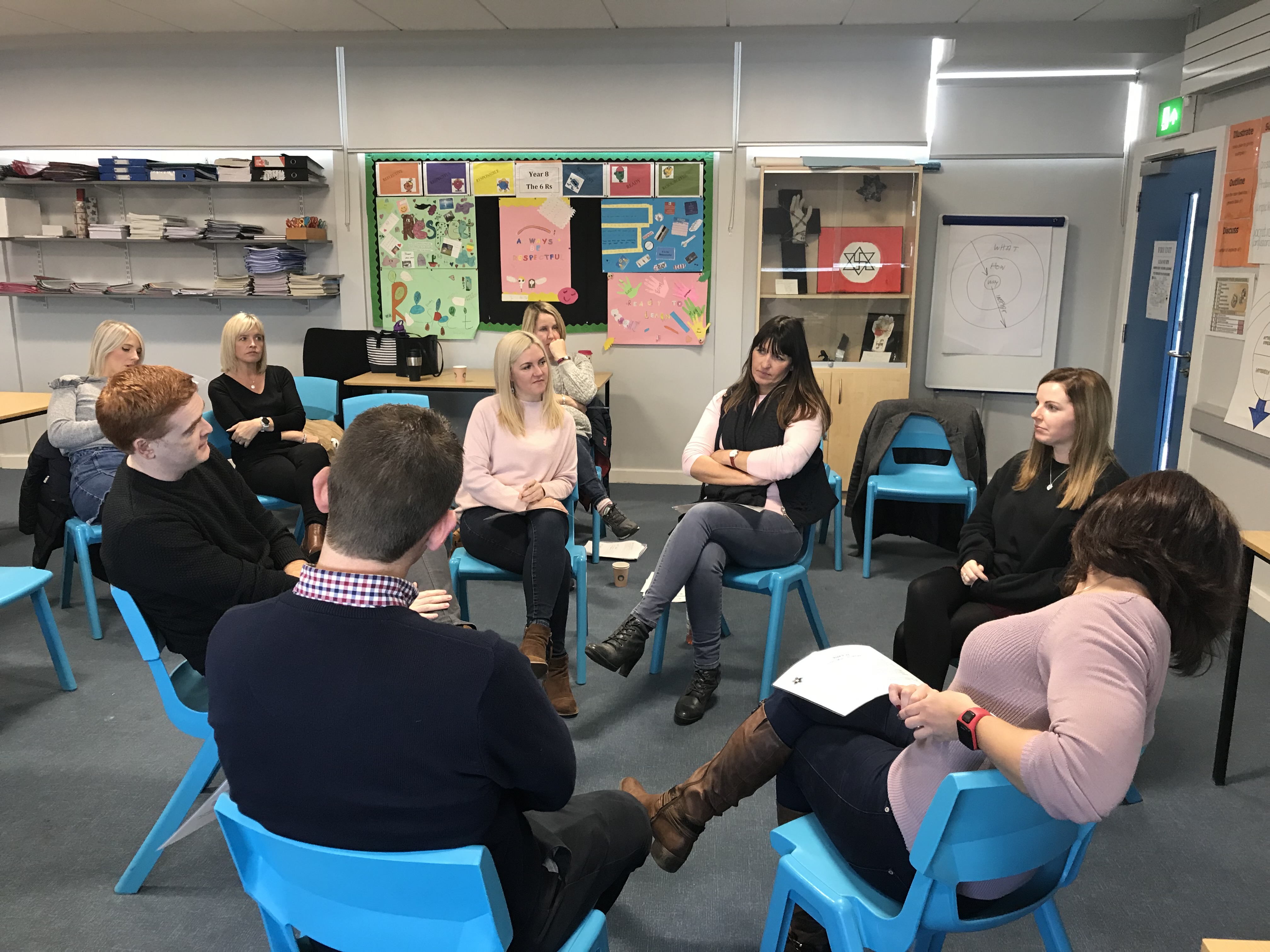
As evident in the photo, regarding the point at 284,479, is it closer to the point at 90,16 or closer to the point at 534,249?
the point at 534,249

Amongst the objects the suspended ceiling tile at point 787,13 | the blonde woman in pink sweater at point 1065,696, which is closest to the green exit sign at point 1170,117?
the suspended ceiling tile at point 787,13

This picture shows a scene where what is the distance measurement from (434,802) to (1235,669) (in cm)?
231

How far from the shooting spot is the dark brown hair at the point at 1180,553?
137cm

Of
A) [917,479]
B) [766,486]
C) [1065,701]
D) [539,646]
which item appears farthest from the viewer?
[917,479]

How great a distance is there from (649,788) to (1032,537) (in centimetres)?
130

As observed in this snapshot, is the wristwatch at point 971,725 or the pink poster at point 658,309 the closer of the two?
the wristwatch at point 971,725

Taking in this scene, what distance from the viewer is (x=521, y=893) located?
4.33 ft

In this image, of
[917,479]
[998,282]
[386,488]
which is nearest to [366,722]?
[386,488]

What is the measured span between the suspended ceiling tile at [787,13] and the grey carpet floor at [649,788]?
3.10 m

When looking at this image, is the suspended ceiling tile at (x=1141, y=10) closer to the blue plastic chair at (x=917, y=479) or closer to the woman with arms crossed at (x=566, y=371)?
the blue plastic chair at (x=917, y=479)

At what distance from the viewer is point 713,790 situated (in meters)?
1.88

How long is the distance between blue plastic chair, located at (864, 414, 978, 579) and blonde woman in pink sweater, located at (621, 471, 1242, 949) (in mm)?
2595

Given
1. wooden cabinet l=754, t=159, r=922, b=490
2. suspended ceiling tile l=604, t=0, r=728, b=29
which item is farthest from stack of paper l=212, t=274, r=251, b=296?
wooden cabinet l=754, t=159, r=922, b=490

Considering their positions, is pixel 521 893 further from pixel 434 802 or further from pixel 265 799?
pixel 265 799
